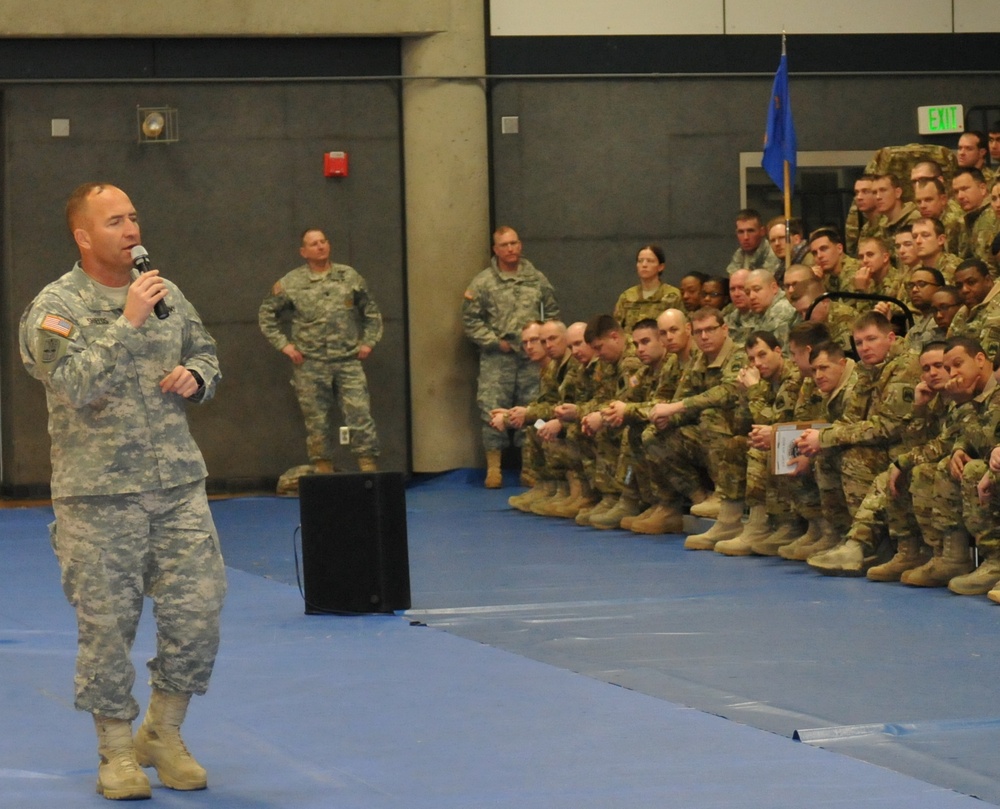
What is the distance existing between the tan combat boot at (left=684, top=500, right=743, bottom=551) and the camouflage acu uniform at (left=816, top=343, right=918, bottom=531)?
3.07ft

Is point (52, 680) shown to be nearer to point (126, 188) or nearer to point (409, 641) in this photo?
point (409, 641)

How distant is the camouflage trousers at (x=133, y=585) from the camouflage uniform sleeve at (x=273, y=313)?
8786 mm

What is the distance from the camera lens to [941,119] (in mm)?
14523

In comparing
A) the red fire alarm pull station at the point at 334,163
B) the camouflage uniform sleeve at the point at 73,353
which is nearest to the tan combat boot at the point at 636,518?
the red fire alarm pull station at the point at 334,163

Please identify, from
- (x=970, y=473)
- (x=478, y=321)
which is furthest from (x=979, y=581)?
(x=478, y=321)

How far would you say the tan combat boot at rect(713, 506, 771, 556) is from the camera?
30.4ft

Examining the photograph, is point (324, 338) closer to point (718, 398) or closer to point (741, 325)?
point (741, 325)

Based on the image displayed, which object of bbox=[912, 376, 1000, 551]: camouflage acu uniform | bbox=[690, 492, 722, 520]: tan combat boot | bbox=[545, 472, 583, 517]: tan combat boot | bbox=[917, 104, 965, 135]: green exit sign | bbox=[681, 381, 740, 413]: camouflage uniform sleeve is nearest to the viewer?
bbox=[912, 376, 1000, 551]: camouflage acu uniform

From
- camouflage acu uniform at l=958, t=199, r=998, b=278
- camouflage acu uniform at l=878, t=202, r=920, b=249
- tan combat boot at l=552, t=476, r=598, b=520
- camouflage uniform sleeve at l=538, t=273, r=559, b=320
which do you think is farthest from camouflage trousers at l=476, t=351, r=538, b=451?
camouflage acu uniform at l=958, t=199, r=998, b=278

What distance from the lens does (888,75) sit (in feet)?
48.2

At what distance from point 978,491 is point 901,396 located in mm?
848

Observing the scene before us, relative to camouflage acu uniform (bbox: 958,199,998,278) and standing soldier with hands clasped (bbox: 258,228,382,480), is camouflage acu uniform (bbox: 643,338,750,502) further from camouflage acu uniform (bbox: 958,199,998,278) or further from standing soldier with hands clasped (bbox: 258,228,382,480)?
standing soldier with hands clasped (bbox: 258,228,382,480)

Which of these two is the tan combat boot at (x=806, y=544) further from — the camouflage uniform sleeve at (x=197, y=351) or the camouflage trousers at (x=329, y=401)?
the camouflage trousers at (x=329, y=401)

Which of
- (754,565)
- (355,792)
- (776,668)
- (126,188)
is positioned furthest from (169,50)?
(355,792)
